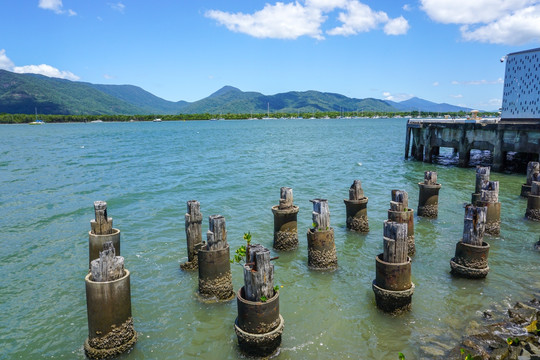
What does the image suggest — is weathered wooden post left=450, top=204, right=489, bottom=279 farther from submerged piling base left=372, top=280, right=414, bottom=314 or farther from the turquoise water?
submerged piling base left=372, top=280, right=414, bottom=314

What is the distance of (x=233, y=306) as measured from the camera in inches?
345

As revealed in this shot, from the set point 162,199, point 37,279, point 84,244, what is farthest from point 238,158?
point 37,279

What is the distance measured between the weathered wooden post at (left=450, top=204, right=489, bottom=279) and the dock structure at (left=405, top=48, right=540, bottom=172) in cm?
1862

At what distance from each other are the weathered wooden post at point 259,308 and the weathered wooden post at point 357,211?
23.6 feet

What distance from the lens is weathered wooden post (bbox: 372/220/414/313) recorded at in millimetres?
7824

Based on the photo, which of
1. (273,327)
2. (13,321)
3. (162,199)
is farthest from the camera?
(162,199)

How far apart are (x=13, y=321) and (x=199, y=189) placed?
1586cm

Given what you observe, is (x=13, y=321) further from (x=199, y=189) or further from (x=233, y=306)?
(x=199, y=189)

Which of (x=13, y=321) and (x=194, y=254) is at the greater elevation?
(x=194, y=254)

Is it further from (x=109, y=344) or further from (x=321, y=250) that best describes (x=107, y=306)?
(x=321, y=250)

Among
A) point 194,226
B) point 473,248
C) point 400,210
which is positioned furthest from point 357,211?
point 194,226

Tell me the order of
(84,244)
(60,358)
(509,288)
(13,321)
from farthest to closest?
(84,244) → (509,288) → (13,321) → (60,358)

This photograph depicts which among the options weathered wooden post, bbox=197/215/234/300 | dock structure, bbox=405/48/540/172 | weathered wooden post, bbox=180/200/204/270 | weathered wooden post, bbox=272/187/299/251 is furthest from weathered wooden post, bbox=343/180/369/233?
dock structure, bbox=405/48/540/172

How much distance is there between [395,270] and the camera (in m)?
7.82
